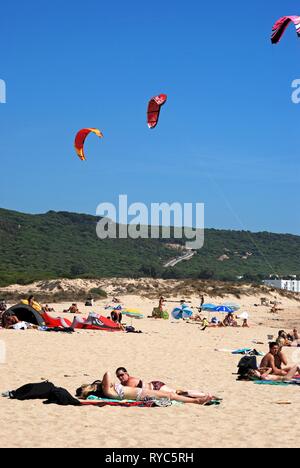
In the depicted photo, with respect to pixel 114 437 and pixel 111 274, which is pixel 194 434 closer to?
pixel 114 437

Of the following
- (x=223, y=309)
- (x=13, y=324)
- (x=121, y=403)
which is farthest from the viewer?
(x=223, y=309)

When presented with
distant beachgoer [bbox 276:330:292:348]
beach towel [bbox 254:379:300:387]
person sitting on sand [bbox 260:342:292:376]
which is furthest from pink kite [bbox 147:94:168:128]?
beach towel [bbox 254:379:300:387]

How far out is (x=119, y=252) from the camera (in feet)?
290

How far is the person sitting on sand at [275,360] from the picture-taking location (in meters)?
9.94

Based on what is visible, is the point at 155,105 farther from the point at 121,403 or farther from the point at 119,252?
the point at 119,252

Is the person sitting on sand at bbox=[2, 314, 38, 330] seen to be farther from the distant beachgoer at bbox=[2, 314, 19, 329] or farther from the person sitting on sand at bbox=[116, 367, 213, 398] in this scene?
the person sitting on sand at bbox=[116, 367, 213, 398]

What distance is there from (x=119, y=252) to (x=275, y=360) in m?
78.4

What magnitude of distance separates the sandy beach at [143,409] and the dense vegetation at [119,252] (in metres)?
44.3

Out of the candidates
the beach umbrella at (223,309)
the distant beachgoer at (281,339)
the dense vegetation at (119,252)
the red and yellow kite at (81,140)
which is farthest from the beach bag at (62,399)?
the dense vegetation at (119,252)

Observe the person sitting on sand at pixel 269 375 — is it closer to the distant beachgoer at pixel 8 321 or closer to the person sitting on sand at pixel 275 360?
the person sitting on sand at pixel 275 360

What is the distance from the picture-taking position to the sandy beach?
6.14 m

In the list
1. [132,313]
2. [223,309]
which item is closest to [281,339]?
[132,313]

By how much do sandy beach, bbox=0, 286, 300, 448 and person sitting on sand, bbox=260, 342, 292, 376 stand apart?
53cm

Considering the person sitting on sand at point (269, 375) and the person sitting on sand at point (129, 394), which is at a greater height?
the person sitting on sand at point (269, 375)
